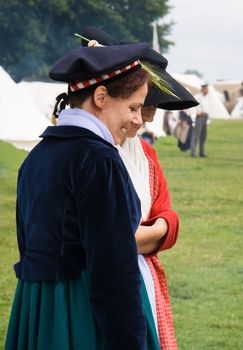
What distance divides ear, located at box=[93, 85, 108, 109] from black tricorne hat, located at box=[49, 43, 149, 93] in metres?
0.02

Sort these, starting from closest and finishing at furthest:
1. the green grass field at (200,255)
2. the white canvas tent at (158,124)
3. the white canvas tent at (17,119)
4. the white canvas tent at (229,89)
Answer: the green grass field at (200,255)
the white canvas tent at (17,119)
the white canvas tent at (158,124)
the white canvas tent at (229,89)

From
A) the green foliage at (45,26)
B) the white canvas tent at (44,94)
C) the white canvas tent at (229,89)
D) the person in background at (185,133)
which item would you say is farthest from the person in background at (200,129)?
the white canvas tent at (229,89)

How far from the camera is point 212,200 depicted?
10258 millimetres

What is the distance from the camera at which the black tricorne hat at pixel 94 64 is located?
217 cm

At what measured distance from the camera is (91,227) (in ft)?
6.84

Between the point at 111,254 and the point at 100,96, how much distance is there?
415 millimetres

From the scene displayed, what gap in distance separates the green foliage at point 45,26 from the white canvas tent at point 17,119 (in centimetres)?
1850

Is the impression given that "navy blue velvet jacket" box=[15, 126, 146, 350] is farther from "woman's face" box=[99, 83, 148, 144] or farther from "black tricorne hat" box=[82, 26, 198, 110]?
"black tricorne hat" box=[82, 26, 198, 110]

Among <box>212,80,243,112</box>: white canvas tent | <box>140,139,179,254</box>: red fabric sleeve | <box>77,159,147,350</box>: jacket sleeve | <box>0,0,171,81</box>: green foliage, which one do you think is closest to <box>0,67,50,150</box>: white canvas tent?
<box>140,139,179,254</box>: red fabric sleeve

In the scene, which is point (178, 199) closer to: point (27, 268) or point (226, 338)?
point (226, 338)

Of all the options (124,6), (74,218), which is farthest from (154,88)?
(124,6)

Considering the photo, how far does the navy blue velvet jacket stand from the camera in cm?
209

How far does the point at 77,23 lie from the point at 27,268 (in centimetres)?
3739

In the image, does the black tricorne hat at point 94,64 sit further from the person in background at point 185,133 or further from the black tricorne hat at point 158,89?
the person in background at point 185,133
